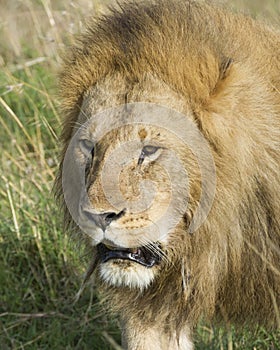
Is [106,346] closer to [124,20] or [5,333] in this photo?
[5,333]

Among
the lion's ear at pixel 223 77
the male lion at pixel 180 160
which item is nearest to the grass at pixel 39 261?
the male lion at pixel 180 160

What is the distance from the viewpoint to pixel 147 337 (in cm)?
323

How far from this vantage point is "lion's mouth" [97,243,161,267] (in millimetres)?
2738

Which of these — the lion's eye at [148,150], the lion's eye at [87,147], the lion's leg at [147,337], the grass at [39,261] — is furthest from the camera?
the grass at [39,261]

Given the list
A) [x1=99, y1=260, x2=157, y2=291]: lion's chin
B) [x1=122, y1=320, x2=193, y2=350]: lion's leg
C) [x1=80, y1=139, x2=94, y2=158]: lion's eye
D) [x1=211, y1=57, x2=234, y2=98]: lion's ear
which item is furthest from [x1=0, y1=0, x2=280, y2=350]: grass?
[x1=211, y1=57, x2=234, y2=98]: lion's ear

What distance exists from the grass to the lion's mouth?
1.95ft

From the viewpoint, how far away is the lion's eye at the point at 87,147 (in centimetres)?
284

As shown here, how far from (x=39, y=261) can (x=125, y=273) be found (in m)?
1.69

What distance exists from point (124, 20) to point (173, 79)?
317mm

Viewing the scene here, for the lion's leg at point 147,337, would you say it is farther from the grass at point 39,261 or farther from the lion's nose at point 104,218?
the lion's nose at point 104,218

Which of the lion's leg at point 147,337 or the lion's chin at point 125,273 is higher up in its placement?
the lion's chin at point 125,273

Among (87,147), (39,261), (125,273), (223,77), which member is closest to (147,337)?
(125,273)

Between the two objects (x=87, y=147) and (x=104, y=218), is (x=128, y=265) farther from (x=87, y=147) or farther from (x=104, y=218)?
(x=87, y=147)

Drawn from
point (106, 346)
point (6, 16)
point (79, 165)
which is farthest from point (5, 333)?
point (6, 16)
